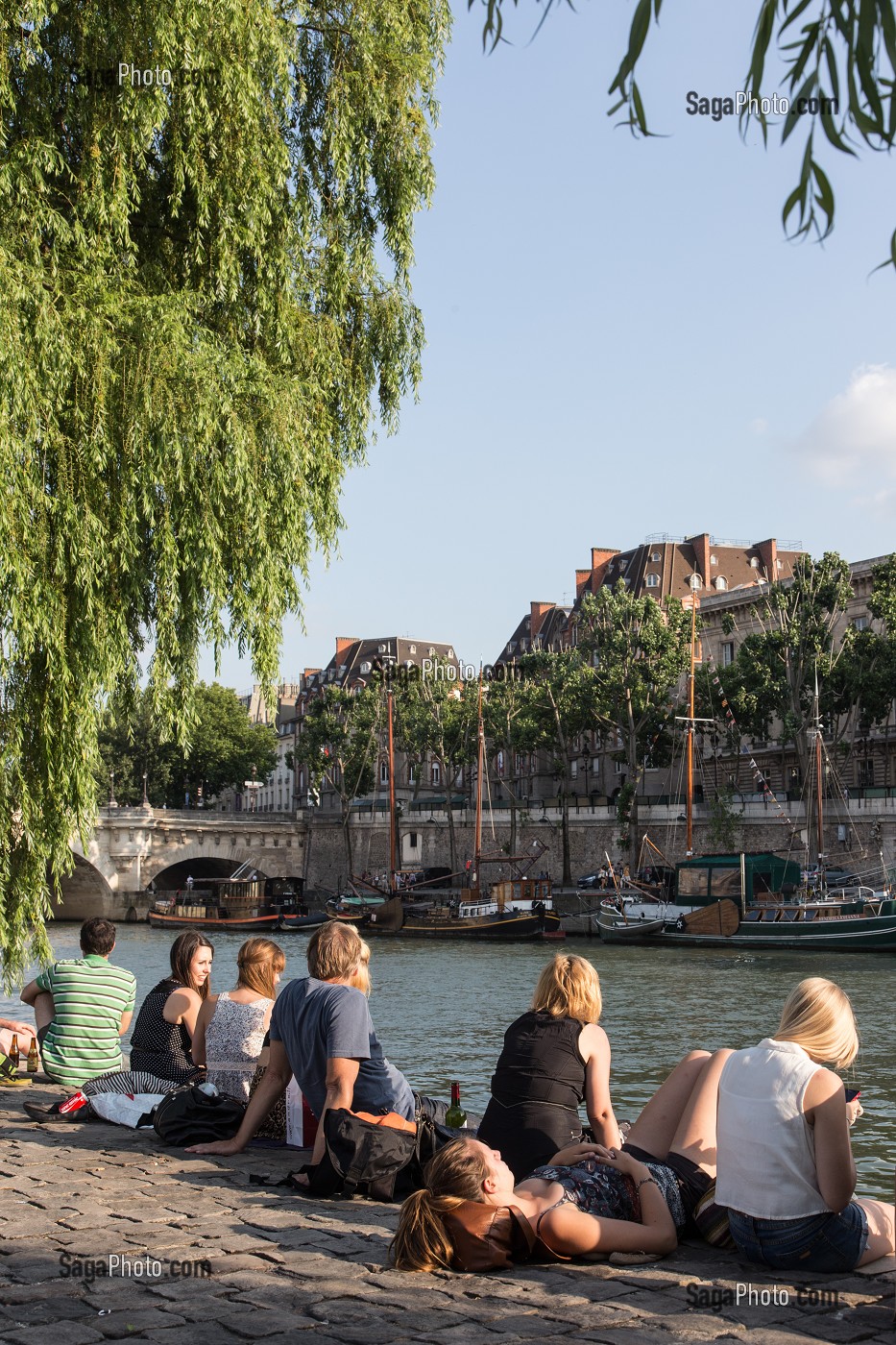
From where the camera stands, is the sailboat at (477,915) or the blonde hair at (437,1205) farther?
the sailboat at (477,915)

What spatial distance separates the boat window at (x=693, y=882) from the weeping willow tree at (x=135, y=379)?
128ft

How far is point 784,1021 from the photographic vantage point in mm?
5574

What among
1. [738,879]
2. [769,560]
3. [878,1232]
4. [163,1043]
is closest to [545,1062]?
[878,1232]

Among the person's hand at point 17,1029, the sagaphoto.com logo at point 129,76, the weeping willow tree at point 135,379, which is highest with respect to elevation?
the sagaphoto.com logo at point 129,76

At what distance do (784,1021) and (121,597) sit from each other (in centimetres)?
556

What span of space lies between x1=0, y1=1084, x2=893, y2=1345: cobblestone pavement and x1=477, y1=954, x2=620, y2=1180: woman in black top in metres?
0.68

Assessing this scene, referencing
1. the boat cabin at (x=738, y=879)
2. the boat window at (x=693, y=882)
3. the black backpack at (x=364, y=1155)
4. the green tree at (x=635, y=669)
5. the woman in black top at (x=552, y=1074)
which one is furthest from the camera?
the green tree at (x=635, y=669)

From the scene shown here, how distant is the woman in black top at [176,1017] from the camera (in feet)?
29.8

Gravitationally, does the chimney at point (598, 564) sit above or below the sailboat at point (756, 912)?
above

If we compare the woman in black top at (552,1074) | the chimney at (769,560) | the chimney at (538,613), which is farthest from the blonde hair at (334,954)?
the chimney at (538,613)

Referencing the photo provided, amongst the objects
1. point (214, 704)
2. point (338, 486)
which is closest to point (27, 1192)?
point (338, 486)

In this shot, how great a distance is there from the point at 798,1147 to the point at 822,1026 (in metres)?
0.45

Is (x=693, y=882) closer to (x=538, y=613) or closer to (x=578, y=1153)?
(x=578, y=1153)

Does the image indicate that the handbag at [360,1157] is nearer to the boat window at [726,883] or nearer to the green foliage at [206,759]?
the boat window at [726,883]
